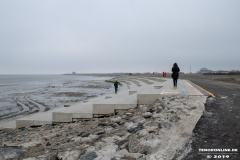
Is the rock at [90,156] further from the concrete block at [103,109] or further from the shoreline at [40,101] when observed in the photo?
the shoreline at [40,101]

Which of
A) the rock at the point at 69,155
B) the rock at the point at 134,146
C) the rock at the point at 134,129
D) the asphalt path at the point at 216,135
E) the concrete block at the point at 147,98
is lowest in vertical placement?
the rock at the point at 69,155

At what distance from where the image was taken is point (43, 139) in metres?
4.42

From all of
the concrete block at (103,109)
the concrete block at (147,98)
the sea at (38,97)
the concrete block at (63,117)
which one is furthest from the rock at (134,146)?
the sea at (38,97)

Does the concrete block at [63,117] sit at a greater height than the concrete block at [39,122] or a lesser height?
greater

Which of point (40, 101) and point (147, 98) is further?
point (40, 101)

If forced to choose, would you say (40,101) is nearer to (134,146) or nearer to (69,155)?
(69,155)

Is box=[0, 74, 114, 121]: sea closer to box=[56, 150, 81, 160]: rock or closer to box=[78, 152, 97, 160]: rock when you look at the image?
box=[56, 150, 81, 160]: rock

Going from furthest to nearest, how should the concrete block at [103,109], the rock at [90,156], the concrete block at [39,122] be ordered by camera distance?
the concrete block at [39,122]
the concrete block at [103,109]
the rock at [90,156]

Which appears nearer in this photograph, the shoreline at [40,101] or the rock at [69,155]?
the rock at [69,155]

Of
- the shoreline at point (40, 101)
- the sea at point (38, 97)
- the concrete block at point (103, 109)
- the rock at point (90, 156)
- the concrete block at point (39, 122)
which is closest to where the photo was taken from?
the rock at point (90, 156)

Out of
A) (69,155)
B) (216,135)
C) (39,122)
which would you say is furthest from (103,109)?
(216,135)

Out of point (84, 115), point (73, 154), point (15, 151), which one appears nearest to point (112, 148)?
point (73, 154)

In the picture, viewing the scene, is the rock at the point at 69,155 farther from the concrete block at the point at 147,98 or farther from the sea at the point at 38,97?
the sea at the point at 38,97

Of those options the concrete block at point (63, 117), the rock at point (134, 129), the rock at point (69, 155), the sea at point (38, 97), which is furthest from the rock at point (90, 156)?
the sea at point (38, 97)
